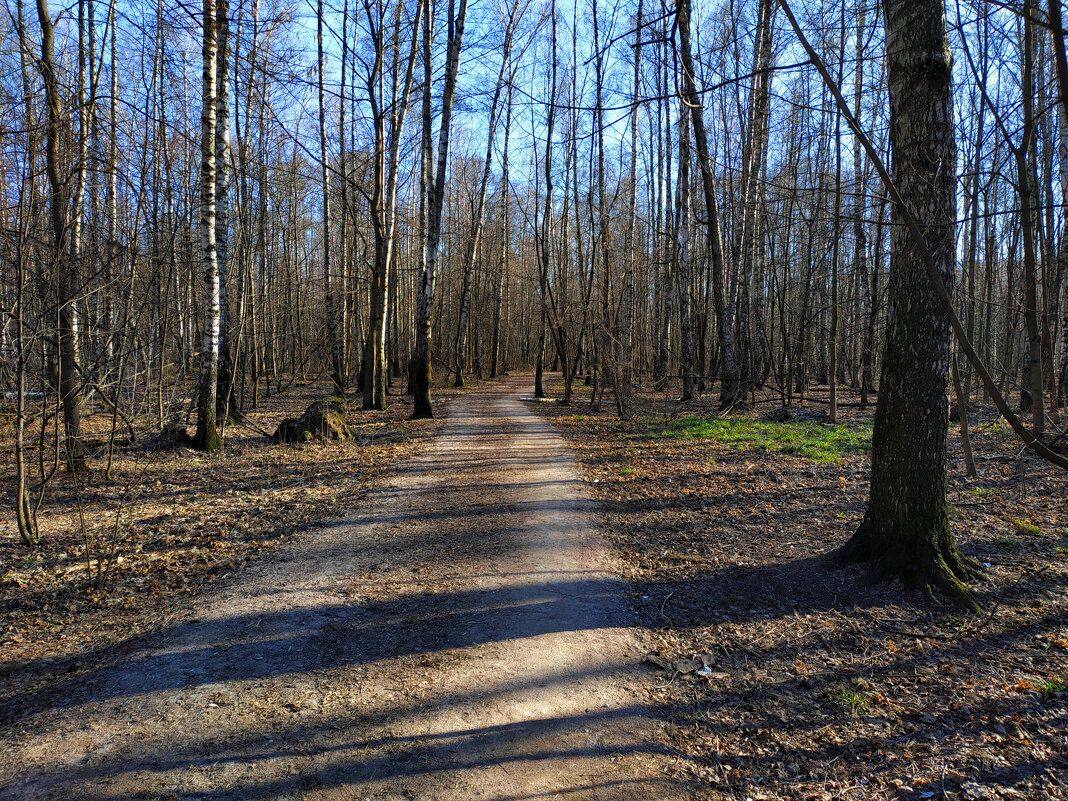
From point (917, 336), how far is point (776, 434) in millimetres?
7479

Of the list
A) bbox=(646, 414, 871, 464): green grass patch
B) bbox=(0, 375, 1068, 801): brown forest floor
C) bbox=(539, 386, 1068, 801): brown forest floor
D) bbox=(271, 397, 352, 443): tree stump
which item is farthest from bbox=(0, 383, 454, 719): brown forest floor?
bbox=(646, 414, 871, 464): green grass patch

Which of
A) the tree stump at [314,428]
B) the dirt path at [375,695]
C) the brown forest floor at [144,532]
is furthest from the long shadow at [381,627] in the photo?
the tree stump at [314,428]

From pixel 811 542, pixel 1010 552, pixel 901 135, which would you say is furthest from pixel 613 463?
pixel 901 135

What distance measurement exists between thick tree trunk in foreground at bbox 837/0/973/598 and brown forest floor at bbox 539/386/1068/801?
13.8 inches

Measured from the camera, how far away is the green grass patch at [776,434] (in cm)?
967

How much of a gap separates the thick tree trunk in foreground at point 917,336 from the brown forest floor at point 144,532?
5.42 metres

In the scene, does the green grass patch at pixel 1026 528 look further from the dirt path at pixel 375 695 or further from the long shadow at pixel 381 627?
the dirt path at pixel 375 695

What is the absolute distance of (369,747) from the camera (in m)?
2.90

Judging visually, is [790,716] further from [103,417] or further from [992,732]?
[103,417]

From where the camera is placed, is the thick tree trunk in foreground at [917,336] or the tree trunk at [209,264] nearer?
the thick tree trunk in foreground at [917,336]

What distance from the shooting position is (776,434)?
11.3 metres

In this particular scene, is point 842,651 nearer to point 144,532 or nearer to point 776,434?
point 144,532

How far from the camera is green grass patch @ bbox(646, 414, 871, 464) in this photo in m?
9.67

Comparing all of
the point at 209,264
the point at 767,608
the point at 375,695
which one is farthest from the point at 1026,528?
the point at 209,264
